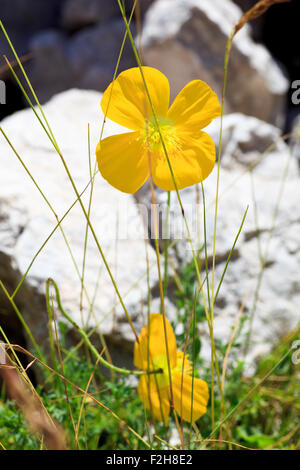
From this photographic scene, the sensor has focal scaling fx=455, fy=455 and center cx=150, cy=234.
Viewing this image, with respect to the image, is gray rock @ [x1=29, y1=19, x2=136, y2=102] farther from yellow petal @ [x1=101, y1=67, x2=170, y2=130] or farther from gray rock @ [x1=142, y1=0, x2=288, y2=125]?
yellow petal @ [x1=101, y1=67, x2=170, y2=130]

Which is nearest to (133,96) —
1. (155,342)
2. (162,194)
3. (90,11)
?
(155,342)

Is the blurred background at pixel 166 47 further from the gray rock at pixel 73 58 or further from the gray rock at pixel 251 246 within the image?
the gray rock at pixel 251 246

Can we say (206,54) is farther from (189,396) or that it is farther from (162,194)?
(189,396)

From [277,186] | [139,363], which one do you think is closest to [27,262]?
→ [139,363]

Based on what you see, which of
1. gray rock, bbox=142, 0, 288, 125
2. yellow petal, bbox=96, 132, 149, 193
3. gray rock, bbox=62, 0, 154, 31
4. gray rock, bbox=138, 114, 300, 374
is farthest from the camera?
gray rock, bbox=62, 0, 154, 31

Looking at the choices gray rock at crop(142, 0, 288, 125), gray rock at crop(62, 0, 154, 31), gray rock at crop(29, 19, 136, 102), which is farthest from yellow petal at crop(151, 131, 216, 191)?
gray rock at crop(62, 0, 154, 31)

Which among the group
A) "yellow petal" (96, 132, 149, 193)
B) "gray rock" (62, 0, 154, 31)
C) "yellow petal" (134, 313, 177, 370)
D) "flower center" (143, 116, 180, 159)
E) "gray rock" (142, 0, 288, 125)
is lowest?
"yellow petal" (134, 313, 177, 370)
